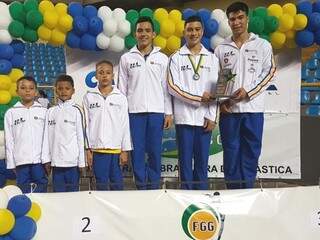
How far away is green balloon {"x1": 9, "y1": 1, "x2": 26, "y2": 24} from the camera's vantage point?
4.46m

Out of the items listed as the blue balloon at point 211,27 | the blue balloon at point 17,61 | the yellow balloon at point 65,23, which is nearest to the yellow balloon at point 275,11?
the blue balloon at point 211,27

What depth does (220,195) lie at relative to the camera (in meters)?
3.44

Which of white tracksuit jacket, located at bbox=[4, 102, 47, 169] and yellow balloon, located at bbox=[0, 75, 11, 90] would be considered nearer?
white tracksuit jacket, located at bbox=[4, 102, 47, 169]

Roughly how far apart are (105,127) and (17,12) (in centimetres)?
139

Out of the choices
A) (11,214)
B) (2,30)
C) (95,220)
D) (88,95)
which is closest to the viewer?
(11,214)

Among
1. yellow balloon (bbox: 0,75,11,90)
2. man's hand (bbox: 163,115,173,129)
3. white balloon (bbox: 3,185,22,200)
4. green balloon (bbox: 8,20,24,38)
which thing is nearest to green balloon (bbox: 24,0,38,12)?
green balloon (bbox: 8,20,24,38)

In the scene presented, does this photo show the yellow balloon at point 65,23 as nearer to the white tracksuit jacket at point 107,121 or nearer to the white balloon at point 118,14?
the white balloon at point 118,14

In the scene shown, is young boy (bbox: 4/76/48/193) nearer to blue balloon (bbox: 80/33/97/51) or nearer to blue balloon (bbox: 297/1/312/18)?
blue balloon (bbox: 80/33/97/51)

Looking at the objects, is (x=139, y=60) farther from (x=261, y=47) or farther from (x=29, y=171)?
Result: (x=29, y=171)

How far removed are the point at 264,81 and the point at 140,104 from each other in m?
1.01

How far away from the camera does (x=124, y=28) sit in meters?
4.75

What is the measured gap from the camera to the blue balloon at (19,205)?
2998 millimetres

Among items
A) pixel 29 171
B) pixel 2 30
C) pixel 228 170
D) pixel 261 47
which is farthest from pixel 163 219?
pixel 2 30

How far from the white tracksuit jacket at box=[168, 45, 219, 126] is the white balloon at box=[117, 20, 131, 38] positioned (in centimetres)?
82
